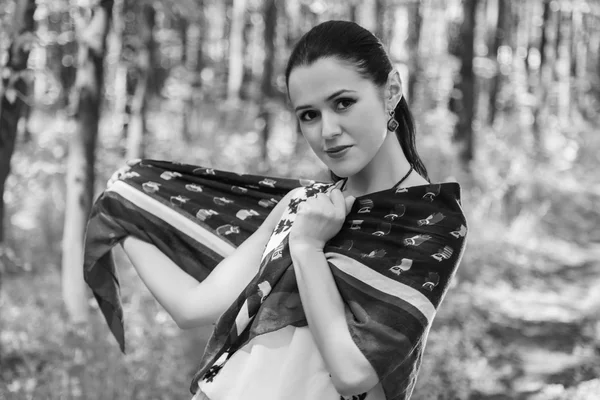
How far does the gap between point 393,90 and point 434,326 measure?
17.1ft

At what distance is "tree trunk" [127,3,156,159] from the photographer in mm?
9883

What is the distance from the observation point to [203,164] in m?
11.8

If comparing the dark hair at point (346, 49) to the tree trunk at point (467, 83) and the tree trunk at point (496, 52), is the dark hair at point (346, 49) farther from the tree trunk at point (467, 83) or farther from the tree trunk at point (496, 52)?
the tree trunk at point (496, 52)

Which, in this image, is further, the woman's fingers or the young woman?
the woman's fingers

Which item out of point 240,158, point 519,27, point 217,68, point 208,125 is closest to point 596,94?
point 519,27

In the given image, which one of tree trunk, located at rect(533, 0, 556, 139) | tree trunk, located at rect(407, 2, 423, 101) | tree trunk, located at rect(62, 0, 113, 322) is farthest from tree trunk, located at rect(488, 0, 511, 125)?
tree trunk, located at rect(62, 0, 113, 322)

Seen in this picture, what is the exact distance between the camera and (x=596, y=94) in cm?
3341

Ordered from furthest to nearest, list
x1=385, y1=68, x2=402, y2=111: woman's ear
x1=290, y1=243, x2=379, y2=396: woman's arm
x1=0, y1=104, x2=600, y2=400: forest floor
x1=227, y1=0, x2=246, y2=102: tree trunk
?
1. x1=227, y1=0, x2=246, y2=102: tree trunk
2. x1=0, y1=104, x2=600, y2=400: forest floor
3. x1=385, y1=68, x2=402, y2=111: woman's ear
4. x1=290, y1=243, x2=379, y2=396: woman's arm

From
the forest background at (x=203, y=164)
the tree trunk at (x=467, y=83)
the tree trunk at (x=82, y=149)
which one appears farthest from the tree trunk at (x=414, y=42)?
the tree trunk at (x=82, y=149)

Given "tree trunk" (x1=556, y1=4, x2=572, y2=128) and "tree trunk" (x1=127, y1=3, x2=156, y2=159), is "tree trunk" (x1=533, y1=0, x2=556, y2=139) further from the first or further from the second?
"tree trunk" (x1=127, y1=3, x2=156, y2=159)

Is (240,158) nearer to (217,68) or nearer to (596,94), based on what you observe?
(217,68)

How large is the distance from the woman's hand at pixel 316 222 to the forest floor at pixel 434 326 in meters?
2.72

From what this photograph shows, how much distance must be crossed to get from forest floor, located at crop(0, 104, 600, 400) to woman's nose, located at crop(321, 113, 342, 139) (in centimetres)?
288

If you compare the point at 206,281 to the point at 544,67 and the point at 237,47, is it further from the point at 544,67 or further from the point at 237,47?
the point at 544,67
